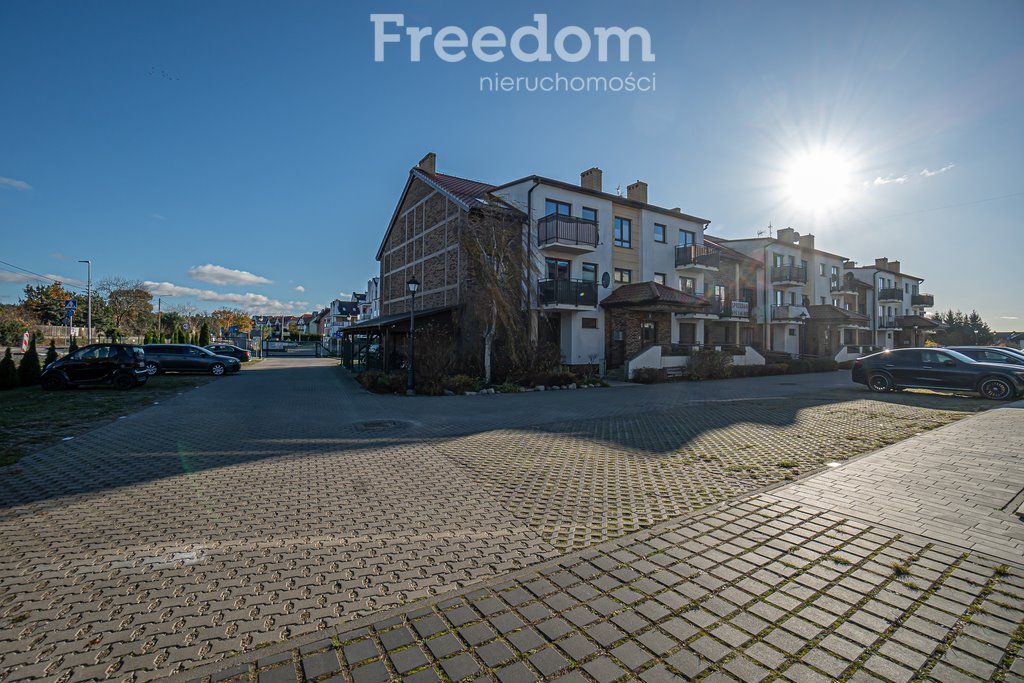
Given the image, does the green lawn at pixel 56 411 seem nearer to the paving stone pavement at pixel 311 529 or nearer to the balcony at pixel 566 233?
the paving stone pavement at pixel 311 529

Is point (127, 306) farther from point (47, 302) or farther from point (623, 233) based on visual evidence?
point (623, 233)

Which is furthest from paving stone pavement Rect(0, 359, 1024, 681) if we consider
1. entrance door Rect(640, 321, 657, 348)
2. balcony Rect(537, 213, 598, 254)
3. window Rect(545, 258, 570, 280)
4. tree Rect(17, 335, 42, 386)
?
entrance door Rect(640, 321, 657, 348)

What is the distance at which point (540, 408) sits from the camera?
40.7 feet

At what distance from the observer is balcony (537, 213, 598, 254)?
20.9m

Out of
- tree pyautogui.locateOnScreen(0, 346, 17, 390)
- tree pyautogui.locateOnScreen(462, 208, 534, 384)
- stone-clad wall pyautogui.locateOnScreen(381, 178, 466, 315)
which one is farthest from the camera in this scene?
stone-clad wall pyautogui.locateOnScreen(381, 178, 466, 315)

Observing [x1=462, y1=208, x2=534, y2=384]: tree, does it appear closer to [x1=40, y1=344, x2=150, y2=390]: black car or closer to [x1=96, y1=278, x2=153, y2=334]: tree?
[x1=40, y1=344, x2=150, y2=390]: black car

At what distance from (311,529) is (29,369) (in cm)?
2095

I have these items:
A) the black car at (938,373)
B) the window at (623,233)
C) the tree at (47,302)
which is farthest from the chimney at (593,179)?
the tree at (47,302)

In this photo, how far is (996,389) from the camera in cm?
1348

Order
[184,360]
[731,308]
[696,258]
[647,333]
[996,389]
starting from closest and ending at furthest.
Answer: [996,389]
[184,360]
[647,333]
[696,258]
[731,308]

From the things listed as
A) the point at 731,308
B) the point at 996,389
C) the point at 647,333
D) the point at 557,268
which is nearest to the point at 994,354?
the point at 996,389

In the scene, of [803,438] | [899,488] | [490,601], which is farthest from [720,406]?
[490,601]

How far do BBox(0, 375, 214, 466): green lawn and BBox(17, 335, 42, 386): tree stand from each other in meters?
1.10

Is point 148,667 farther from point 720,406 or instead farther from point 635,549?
point 720,406
